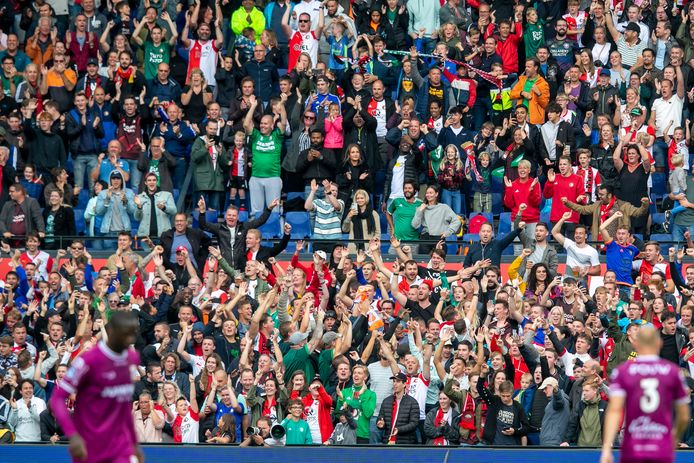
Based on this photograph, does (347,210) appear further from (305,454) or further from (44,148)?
(305,454)

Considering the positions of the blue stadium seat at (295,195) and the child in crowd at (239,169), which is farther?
the blue stadium seat at (295,195)

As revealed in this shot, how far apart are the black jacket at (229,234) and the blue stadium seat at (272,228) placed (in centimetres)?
136

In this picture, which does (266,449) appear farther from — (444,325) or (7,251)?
(7,251)

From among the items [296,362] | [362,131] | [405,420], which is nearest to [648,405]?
[405,420]

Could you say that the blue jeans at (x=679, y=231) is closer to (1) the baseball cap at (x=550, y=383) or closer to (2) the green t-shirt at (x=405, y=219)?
(2) the green t-shirt at (x=405, y=219)

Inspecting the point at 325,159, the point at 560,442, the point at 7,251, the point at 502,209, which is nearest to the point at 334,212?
the point at 325,159

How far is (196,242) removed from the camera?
2169 cm

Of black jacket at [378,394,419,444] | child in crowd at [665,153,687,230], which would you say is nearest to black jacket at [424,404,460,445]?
black jacket at [378,394,419,444]

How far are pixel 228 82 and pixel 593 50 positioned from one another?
5.92 meters

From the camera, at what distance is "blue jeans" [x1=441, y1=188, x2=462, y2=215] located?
22781mm

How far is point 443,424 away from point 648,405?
6.62 m

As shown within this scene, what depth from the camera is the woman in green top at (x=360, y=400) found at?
17641 millimetres

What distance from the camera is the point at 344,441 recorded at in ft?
57.0

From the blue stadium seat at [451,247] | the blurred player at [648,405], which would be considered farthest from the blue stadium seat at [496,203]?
the blurred player at [648,405]
